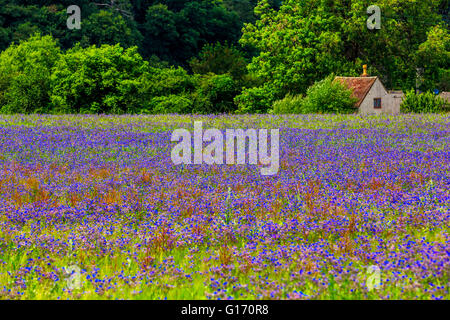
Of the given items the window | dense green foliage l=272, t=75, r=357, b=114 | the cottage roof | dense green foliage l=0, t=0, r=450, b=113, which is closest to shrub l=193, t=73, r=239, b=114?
dense green foliage l=0, t=0, r=450, b=113

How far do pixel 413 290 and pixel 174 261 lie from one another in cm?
213

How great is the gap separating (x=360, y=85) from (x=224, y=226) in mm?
40119

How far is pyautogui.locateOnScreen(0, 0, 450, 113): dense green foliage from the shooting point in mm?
35844

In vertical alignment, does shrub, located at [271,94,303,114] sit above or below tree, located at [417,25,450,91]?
below

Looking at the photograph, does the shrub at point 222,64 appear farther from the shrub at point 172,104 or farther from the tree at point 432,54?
the shrub at point 172,104

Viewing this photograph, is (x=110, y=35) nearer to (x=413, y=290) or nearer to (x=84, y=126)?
(x=84, y=126)

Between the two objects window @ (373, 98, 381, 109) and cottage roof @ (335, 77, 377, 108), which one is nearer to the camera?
cottage roof @ (335, 77, 377, 108)

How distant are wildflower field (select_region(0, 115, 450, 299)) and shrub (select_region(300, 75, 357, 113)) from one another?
68.3 ft

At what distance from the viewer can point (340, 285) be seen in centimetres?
457

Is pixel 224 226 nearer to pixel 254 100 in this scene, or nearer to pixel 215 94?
pixel 215 94

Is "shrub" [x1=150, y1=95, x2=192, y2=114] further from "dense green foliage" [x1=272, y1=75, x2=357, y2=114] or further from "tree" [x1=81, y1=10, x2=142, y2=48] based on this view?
"tree" [x1=81, y1=10, x2=142, y2=48]

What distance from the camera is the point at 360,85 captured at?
44.5 m

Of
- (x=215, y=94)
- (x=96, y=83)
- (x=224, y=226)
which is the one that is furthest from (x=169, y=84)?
(x=224, y=226)

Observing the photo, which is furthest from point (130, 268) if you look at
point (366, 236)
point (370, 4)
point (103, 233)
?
point (370, 4)
